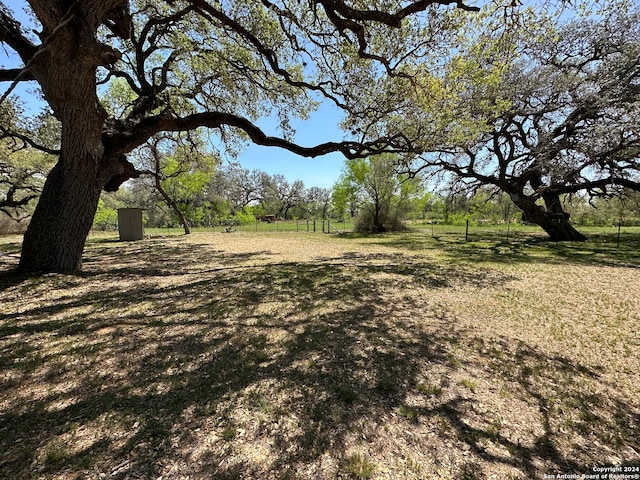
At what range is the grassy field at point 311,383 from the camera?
1.62 metres

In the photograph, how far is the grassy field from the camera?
1618 millimetres

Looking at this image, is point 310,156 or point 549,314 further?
point 310,156

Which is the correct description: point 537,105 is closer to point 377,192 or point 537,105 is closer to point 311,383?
point 377,192

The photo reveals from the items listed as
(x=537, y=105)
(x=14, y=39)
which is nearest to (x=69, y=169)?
(x=14, y=39)

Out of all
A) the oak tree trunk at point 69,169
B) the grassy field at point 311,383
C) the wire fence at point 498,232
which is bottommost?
the grassy field at point 311,383

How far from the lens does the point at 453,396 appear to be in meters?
2.24

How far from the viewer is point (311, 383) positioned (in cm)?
237

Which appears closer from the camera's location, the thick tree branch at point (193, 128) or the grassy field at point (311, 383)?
the grassy field at point (311, 383)

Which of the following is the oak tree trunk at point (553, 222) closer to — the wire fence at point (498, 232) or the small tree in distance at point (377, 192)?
the wire fence at point (498, 232)

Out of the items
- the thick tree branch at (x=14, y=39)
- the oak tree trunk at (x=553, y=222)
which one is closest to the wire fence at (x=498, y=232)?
the oak tree trunk at (x=553, y=222)

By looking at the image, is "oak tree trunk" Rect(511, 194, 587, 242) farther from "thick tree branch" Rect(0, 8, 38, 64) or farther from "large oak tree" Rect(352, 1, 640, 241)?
"thick tree branch" Rect(0, 8, 38, 64)

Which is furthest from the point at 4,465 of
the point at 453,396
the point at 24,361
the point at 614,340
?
the point at 614,340

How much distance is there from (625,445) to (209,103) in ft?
36.7

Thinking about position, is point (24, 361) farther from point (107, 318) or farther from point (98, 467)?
point (98, 467)
